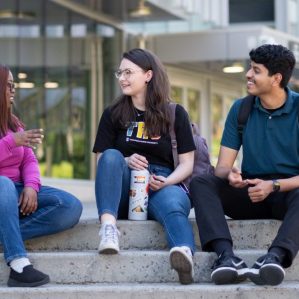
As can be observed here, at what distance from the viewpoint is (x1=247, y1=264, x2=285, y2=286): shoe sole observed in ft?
15.5

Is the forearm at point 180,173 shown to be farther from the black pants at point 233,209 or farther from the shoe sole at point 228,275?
the shoe sole at point 228,275

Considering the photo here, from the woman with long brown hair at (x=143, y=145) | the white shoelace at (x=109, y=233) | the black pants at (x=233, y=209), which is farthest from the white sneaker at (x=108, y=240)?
the black pants at (x=233, y=209)

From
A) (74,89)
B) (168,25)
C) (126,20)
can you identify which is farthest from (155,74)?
(168,25)

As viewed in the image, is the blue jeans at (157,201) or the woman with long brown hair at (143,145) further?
the woman with long brown hair at (143,145)

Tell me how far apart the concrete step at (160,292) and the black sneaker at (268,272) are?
0.04 meters

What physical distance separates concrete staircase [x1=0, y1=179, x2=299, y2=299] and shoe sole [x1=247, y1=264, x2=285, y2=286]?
0.13 ft

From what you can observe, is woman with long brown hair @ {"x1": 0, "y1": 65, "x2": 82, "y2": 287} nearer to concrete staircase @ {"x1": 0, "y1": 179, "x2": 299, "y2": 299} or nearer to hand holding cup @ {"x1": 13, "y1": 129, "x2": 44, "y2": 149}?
hand holding cup @ {"x1": 13, "y1": 129, "x2": 44, "y2": 149}

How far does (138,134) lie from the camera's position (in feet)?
18.9

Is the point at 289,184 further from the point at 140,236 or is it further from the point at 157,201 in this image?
the point at 140,236

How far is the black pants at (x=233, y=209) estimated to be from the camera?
16.1 feet

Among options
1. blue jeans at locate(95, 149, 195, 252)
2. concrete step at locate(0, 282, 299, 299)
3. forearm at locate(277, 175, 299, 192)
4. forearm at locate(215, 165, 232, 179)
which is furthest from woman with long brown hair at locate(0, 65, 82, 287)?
forearm at locate(277, 175, 299, 192)

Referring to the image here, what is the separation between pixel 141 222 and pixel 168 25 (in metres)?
12.9

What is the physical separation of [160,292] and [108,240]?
47 cm

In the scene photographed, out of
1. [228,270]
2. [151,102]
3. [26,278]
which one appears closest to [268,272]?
[228,270]
